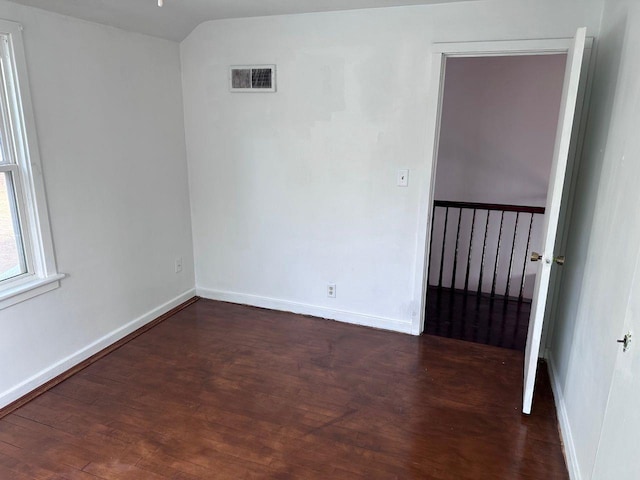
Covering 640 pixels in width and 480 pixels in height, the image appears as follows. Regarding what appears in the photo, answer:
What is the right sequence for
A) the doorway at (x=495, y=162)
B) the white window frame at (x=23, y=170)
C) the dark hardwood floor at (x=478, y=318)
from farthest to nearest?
the doorway at (x=495, y=162), the dark hardwood floor at (x=478, y=318), the white window frame at (x=23, y=170)

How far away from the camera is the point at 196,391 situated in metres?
2.60

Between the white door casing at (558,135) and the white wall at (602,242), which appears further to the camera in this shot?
the white door casing at (558,135)

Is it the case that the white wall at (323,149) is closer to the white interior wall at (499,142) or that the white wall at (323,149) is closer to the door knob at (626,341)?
the door knob at (626,341)

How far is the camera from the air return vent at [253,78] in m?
3.26

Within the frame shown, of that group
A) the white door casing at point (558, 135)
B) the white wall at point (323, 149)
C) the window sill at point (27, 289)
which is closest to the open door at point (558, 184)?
the white door casing at point (558, 135)

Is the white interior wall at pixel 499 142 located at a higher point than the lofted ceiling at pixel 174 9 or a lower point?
lower

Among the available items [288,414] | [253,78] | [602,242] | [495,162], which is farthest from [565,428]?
[495,162]

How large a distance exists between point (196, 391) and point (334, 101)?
2133mm

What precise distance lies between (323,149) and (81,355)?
217 centimetres

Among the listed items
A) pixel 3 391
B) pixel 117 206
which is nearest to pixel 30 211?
pixel 117 206

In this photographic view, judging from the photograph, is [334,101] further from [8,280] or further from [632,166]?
[8,280]

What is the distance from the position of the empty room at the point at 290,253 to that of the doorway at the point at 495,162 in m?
0.79

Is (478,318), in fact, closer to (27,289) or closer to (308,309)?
(308,309)

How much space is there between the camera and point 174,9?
2916 millimetres
